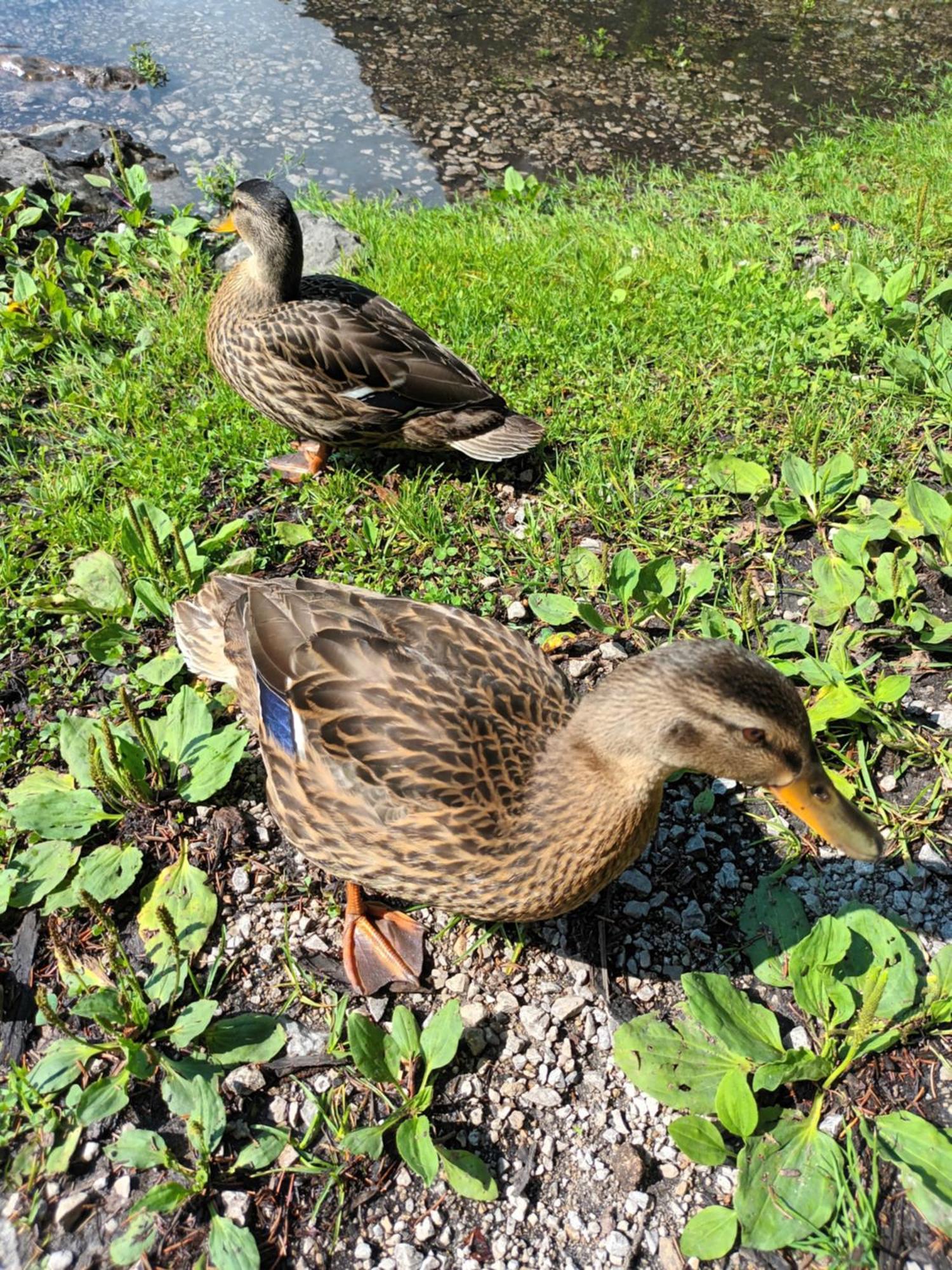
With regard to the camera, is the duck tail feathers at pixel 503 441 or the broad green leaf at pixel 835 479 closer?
the broad green leaf at pixel 835 479

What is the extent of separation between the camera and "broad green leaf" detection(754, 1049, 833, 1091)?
2270 mm

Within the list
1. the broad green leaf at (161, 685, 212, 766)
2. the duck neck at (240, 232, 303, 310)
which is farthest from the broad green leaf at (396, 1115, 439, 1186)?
the duck neck at (240, 232, 303, 310)

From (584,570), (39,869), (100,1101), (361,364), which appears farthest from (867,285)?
(100,1101)

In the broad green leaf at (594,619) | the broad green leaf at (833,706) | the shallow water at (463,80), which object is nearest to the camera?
the broad green leaf at (833,706)

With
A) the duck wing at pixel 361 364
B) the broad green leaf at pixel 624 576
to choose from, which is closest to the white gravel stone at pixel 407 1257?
the broad green leaf at pixel 624 576

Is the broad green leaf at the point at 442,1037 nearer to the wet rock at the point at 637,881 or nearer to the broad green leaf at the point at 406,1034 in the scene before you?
the broad green leaf at the point at 406,1034

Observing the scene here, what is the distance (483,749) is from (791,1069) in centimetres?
106

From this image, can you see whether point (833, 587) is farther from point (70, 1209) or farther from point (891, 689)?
point (70, 1209)

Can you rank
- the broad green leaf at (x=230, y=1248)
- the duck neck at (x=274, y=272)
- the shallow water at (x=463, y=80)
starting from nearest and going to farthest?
the broad green leaf at (x=230, y=1248) < the duck neck at (x=274, y=272) < the shallow water at (x=463, y=80)

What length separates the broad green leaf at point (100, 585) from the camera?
3369 millimetres

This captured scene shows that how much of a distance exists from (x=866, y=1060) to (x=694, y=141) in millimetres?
7233

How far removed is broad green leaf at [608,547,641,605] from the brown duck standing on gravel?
0.80 meters

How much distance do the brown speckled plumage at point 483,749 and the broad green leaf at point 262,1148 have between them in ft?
2.03

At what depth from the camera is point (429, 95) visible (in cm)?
779
